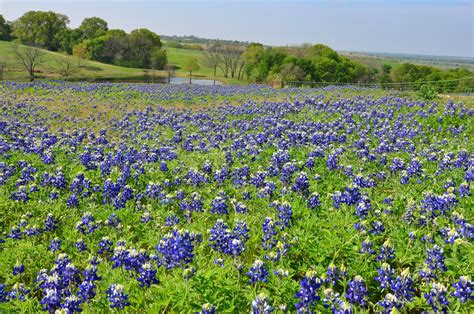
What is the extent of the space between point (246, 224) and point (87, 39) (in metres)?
96.9

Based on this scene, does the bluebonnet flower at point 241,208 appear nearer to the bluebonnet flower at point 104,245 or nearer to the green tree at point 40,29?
the bluebonnet flower at point 104,245

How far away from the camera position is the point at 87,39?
91.6 meters

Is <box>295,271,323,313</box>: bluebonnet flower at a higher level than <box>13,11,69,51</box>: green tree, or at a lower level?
lower

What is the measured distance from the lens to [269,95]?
21.6 metres

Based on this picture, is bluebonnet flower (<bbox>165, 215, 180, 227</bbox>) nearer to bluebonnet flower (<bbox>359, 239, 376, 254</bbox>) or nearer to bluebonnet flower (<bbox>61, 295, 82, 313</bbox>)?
bluebonnet flower (<bbox>61, 295, 82, 313</bbox>)

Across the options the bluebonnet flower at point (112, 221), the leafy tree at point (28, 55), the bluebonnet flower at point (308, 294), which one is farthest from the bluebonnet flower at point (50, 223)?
the leafy tree at point (28, 55)

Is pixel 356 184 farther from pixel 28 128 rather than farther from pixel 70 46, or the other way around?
pixel 70 46

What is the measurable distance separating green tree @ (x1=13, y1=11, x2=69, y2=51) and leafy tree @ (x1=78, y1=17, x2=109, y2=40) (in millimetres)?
4362

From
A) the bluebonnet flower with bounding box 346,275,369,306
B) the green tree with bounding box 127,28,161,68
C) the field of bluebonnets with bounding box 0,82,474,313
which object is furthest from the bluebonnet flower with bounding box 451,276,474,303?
the green tree with bounding box 127,28,161,68

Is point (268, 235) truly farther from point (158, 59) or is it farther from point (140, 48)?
point (140, 48)

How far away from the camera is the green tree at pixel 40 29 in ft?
299

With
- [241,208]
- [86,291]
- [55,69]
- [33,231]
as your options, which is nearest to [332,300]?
[86,291]

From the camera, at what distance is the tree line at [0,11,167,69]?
286 ft

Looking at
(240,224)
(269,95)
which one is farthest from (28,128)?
(269,95)
